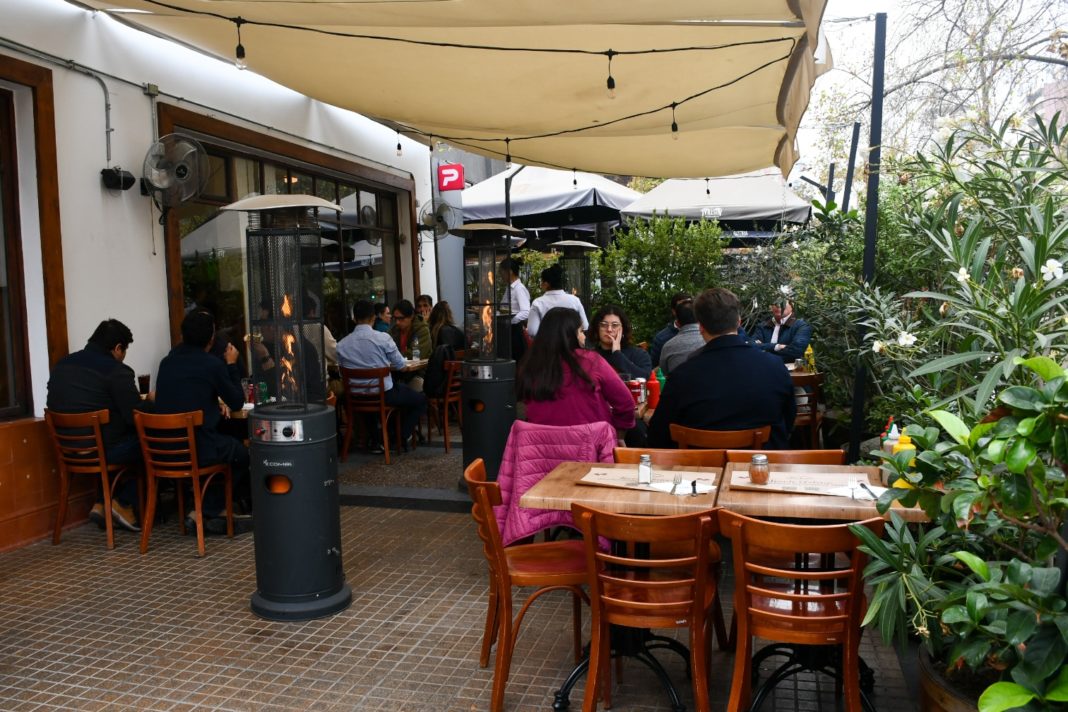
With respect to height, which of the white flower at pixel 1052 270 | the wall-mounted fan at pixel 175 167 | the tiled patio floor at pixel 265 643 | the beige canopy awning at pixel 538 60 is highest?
the beige canopy awning at pixel 538 60

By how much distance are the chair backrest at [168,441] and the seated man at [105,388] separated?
0.55 feet

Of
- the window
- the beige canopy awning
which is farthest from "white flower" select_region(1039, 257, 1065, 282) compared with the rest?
the window

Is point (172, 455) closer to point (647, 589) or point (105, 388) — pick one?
point (105, 388)

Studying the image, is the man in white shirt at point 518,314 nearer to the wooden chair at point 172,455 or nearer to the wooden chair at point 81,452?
the wooden chair at point 172,455

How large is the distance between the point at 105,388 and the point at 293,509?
2023 mm

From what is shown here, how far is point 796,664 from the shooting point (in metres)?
3.30

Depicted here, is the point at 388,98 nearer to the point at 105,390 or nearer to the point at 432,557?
the point at 105,390

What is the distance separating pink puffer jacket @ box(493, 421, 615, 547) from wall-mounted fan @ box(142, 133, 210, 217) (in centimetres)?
373

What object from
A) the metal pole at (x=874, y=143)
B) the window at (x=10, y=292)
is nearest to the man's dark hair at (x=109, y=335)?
the window at (x=10, y=292)

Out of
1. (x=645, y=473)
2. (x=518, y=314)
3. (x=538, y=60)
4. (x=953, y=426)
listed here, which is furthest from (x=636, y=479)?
(x=518, y=314)

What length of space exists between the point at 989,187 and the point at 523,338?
7.07 metres

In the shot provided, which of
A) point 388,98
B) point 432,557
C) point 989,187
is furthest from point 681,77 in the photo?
point 432,557

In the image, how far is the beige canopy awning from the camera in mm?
4277

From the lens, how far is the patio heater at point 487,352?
21.4ft
